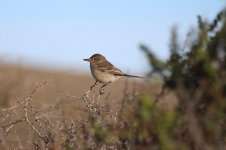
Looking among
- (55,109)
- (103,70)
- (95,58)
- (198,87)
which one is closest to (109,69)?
(103,70)

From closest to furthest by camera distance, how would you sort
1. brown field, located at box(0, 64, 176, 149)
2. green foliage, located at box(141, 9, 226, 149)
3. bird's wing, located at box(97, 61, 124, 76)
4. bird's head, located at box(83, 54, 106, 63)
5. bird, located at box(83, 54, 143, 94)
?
green foliage, located at box(141, 9, 226, 149) → brown field, located at box(0, 64, 176, 149) → bird, located at box(83, 54, 143, 94) → bird's wing, located at box(97, 61, 124, 76) → bird's head, located at box(83, 54, 106, 63)

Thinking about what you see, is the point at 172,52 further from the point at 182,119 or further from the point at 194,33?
the point at 182,119

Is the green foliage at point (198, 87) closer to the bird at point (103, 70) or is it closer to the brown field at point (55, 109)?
the brown field at point (55, 109)

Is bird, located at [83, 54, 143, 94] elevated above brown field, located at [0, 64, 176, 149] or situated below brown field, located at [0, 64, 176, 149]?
above

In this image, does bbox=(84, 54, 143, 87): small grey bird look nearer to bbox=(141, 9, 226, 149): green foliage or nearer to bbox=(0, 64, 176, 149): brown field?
bbox=(0, 64, 176, 149): brown field

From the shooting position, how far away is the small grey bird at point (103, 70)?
12.7 m

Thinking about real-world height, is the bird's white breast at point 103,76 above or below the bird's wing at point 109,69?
below

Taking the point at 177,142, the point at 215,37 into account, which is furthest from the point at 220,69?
the point at 177,142

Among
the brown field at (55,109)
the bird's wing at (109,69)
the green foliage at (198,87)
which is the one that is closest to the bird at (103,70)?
the bird's wing at (109,69)

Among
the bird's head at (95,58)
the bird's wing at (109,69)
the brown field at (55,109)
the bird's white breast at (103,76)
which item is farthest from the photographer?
the bird's head at (95,58)

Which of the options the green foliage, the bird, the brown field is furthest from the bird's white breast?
the green foliage

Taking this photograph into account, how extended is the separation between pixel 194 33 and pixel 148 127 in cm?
80

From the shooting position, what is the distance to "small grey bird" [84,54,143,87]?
41.7ft

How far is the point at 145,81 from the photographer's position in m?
3.60
